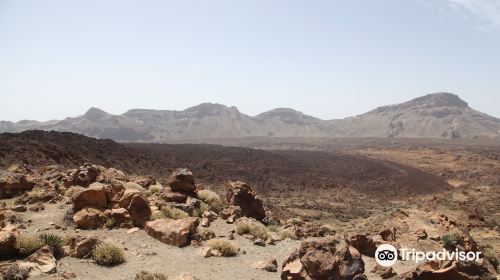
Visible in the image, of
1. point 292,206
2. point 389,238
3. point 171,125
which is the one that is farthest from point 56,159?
point 171,125

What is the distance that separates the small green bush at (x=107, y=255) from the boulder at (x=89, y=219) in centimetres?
264

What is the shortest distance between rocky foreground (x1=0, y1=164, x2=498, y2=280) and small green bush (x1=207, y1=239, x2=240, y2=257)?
29 millimetres

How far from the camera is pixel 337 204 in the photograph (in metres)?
37.9

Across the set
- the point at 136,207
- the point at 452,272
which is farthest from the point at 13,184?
the point at 452,272

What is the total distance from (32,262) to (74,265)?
0.93 meters

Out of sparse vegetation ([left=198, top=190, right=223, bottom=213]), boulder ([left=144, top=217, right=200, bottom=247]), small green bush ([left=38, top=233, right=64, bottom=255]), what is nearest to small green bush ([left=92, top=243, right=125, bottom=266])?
small green bush ([left=38, top=233, right=64, bottom=255])

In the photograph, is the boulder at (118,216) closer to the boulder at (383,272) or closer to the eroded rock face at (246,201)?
the eroded rock face at (246,201)

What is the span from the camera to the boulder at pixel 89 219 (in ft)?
43.0

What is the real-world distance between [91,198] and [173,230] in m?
3.18

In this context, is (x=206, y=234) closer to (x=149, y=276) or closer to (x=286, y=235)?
(x=286, y=235)

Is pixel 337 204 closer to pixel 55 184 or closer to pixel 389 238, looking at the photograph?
pixel 389 238

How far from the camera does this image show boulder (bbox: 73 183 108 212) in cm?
1373

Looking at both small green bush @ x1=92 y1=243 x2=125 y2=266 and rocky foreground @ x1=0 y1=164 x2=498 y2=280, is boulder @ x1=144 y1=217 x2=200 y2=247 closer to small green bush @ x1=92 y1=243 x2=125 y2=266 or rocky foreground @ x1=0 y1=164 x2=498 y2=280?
rocky foreground @ x1=0 y1=164 x2=498 y2=280

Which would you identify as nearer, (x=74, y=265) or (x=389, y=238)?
(x=74, y=265)
